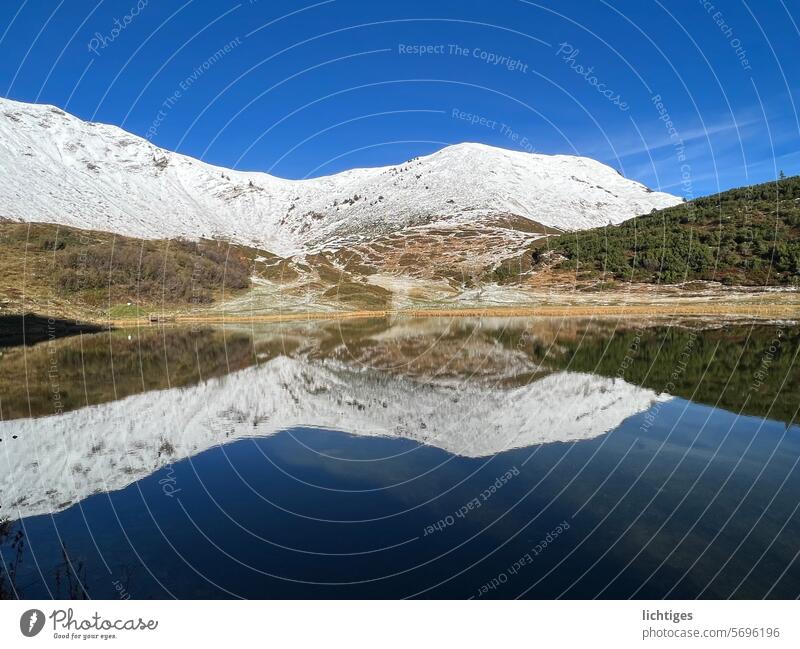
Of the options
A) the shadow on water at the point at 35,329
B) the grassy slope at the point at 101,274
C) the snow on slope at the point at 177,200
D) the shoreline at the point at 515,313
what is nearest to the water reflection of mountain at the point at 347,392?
the shadow on water at the point at 35,329

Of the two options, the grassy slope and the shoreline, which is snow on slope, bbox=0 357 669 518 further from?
the grassy slope

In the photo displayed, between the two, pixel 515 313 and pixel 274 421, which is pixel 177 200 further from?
pixel 274 421

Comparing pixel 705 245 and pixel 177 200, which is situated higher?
pixel 177 200

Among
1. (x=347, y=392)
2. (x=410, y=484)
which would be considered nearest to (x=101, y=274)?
(x=347, y=392)

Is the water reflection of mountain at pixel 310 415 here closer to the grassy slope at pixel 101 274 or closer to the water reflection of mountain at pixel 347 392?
the water reflection of mountain at pixel 347 392

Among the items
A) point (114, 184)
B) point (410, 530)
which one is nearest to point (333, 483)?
point (410, 530)

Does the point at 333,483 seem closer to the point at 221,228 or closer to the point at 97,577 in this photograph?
Answer: the point at 97,577
